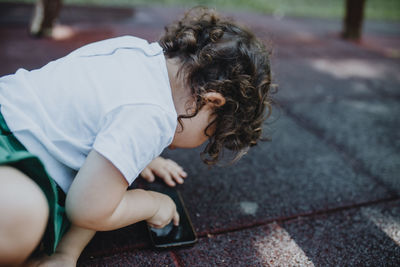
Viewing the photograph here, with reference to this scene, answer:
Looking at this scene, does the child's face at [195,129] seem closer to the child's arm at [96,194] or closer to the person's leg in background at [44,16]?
the child's arm at [96,194]

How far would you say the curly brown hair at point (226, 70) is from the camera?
3.65ft

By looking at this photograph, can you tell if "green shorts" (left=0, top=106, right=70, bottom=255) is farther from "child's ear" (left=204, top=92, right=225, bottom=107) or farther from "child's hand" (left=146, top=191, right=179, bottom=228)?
"child's ear" (left=204, top=92, right=225, bottom=107)

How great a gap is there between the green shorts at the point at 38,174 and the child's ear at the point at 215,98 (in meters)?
0.51

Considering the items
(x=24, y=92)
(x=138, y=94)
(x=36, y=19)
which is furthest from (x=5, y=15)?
(x=138, y=94)

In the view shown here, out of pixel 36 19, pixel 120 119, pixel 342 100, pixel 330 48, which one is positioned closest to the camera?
pixel 120 119

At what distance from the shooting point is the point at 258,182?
1648 mm

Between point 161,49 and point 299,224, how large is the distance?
90cm

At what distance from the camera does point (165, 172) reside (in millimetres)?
1559

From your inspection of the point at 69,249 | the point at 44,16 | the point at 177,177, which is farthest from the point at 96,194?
the point at 44,16

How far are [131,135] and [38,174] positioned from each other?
0.88 feet

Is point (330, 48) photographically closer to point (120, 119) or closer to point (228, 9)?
point (228, 9)

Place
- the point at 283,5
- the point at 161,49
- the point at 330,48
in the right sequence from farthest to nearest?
the point at 283,5, the point at 330,48, the point at 161,49

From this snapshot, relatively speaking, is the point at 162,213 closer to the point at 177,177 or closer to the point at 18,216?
the point at 177,177

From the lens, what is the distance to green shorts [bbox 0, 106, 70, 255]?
2.90 ft
